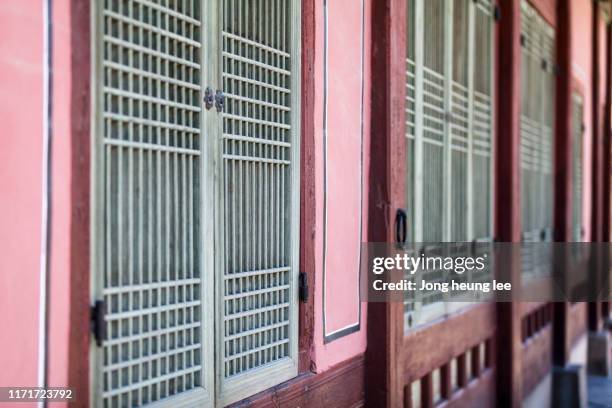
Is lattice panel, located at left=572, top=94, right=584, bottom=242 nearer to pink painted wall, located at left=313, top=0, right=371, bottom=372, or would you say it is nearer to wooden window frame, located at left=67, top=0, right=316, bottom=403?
pink painted wall, located at left=313, top=0, right=371, bottom=372

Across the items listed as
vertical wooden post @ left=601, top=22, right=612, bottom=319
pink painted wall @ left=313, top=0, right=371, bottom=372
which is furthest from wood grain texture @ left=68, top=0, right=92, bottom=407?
vertical wooden post @ left=601, top=22, right=612, bottom=319

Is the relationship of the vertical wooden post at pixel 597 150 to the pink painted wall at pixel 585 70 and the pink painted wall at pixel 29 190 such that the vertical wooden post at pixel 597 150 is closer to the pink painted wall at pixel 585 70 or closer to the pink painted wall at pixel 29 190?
the pink painted wall at pixel 585 70

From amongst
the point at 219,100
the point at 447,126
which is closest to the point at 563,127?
the point at 447,126

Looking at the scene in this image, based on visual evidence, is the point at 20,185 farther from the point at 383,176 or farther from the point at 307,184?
the point at 383,176

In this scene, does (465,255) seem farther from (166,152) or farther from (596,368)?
(596,368)

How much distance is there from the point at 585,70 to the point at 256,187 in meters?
7.39

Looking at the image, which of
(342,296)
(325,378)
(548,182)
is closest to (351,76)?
(342,296)

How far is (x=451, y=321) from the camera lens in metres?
4.35

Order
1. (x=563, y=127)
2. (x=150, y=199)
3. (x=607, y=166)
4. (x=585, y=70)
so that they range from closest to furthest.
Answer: (x=150, y=199), (x=563, y=127), (x=585, y=70), (x=607, y=166)

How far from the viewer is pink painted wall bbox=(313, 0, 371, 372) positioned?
2881 mm

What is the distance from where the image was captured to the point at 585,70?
8.70 metres

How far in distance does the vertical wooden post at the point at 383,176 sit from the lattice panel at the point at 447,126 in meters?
0.39

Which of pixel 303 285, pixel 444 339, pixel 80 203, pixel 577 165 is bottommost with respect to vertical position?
pixel 444 339

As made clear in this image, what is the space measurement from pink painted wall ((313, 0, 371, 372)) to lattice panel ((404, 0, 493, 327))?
56 centimetres
